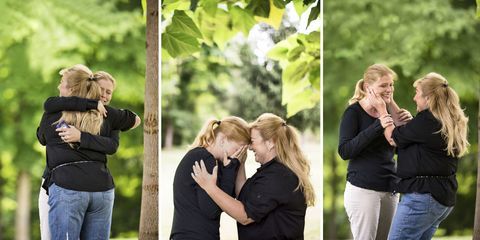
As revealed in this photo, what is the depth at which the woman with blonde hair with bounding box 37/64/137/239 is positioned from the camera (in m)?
3.77

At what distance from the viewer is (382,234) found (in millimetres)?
4078

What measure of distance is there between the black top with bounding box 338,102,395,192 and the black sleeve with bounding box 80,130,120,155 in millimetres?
1214

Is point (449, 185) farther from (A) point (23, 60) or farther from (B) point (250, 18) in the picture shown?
(A) point (23, 60)

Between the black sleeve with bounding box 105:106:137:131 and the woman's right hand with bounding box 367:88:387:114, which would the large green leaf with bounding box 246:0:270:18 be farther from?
the black sleeve with bounding box 105:106:137:131

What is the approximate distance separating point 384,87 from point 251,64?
1.01 meters

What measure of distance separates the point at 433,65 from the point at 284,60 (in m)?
2.30

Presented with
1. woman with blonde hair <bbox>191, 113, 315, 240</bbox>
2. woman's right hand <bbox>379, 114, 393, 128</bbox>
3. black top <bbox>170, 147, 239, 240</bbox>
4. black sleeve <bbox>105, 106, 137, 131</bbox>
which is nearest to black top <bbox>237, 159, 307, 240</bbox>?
woman with blonde hair <bbox>191, 113, 315, 240</bbox>

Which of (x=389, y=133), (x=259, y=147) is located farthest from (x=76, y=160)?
(x=389, y=133)

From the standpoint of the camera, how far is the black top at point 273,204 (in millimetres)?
3547

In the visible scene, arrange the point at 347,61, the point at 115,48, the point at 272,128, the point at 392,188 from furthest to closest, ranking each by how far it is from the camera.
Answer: the point at 347,61 → the point at 115,48 → the point at 392,188 → the point at 272,128

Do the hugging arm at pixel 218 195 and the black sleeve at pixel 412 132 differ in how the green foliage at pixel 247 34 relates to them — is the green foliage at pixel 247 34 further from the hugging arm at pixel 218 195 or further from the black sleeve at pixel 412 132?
the hugging arm at pixel 218 195

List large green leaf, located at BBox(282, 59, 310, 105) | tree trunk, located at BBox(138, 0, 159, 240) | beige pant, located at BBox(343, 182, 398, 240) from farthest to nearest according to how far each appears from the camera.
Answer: large green leaf, located at BBox(282, 59, 310, 105), tree trunk, located at BBox(138, 0, 159, 240), beige pant, located at BBox(343, 182, 398, 240)

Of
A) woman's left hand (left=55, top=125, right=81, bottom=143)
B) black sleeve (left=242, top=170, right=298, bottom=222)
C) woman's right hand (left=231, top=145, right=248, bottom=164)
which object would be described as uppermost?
woman's left hand (left=55, top=125, right=81, bottom=143)

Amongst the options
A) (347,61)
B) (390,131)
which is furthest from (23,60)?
(390,131)
